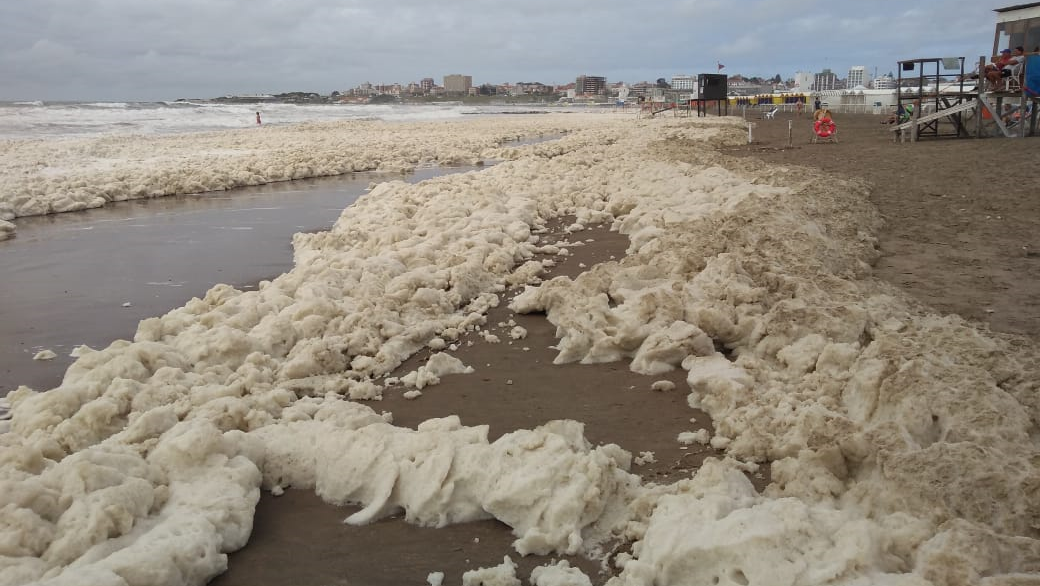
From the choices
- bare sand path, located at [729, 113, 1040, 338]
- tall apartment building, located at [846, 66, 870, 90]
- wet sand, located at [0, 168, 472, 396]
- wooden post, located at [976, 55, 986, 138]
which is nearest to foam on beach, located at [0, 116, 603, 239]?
wet sand, located at [0, 168, 472, 396]

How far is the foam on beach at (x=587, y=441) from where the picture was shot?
237 cm

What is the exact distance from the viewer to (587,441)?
3.25m

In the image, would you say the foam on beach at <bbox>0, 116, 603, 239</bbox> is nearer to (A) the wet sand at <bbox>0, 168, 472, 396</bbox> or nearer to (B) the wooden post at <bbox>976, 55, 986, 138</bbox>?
(A) the wet sand at <bbox>0, 168, 472, 396</bbox>

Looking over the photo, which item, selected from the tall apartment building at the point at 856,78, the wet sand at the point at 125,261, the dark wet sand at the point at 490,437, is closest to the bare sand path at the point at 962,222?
the dark wet sand at the point at 490,437

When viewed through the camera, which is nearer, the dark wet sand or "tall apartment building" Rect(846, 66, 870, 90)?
the dark wet sand

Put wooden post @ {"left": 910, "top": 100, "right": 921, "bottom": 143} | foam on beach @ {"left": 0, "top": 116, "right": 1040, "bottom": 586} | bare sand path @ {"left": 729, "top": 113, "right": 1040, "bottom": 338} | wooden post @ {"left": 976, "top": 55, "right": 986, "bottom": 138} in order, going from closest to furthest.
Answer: foam on beach @ {"left": 0, "top": 116, "right": 1040, "bottom": 586}, bare sand path @ {"left": 729, "top": 113, "right": 1040, "bottom": 338}, wooden post @ {"left": 976, "top": 55, "right": 986, "bottom": 138}, wooden post @ {"left": 910, "top": 100, "right": 921, "bottom": 143}

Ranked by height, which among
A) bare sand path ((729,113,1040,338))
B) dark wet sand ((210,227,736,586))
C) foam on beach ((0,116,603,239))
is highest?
foam on beach ((0,116,603,239))

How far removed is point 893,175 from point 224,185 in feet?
37.9

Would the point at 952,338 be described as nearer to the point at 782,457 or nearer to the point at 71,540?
the point at 782,457

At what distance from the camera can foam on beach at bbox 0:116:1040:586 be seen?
237cm

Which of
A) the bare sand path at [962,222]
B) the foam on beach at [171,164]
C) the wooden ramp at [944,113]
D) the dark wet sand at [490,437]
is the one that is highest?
the wooden ramp at [944,113]

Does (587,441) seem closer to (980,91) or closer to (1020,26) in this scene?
(980,91)

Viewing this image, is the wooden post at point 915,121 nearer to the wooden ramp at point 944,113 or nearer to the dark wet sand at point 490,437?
the wooden ramp at point 944,113

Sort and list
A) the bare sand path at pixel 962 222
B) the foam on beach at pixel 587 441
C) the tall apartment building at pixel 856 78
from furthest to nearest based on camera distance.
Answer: the tall apartment building at pixel 856 78 → the bare sand path at pixel 962 222 → the foam on beach at pixel 587 441
